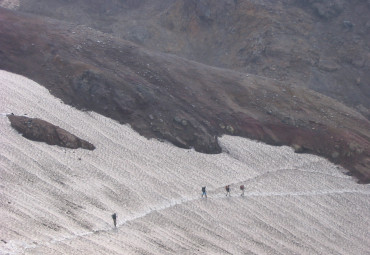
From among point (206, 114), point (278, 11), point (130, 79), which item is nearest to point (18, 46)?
point (130, 79)

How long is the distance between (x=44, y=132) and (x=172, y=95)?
46.6ft

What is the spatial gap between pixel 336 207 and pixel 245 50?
3588 centimetres

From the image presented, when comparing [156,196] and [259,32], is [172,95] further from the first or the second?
[259,32]

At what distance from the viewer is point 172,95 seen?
137 ft

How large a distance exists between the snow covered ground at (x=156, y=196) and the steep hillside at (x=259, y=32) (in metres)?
24.5

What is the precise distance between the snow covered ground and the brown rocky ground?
1538 mm

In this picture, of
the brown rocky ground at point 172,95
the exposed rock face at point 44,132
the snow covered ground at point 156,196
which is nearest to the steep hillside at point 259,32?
the brown rocky ground at point 172,95

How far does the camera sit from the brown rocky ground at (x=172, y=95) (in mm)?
38250

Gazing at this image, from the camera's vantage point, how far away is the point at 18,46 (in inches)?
1638

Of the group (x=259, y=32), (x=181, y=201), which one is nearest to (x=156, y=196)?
(x=181, y=201)

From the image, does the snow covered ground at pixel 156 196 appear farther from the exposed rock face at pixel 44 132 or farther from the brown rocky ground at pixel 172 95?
the brown rocky ground at pixel 172 95

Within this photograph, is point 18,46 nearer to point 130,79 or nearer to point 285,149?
point 130,79

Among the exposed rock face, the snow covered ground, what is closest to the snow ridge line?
the snow covered ground

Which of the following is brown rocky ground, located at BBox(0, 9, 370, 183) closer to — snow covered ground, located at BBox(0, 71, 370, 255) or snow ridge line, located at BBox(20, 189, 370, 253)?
snow covered ground, located at BBox(0, 71, 370, 255)
